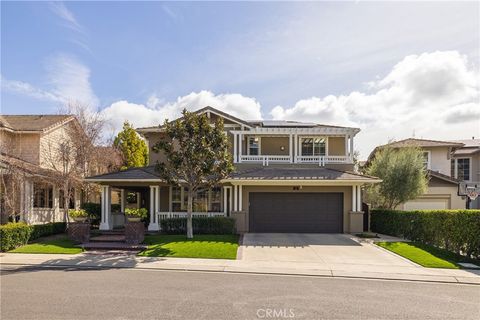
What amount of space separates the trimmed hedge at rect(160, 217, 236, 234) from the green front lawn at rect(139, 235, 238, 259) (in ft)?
3.38

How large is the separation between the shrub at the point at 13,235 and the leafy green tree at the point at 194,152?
631cm

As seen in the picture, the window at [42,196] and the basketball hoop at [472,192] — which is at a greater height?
the basketball hoop at [472,192]

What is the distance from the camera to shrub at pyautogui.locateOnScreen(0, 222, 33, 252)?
13.9m

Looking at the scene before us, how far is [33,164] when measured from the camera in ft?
72.3

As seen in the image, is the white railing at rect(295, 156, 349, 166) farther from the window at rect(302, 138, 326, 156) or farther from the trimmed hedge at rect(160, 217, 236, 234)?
the trimmed hedge at rect(160, 217, 236, 234)

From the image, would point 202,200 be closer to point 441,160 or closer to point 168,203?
point 168,203

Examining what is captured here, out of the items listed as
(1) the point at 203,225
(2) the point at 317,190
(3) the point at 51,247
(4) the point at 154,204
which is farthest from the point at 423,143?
(3) the point at 51,247

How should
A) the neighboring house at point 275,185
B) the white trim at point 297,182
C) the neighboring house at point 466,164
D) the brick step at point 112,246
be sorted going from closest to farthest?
the brick step at point 112,246, the white trim at point 297,182, the neighboring house at point 275,185, the neighboring house at point 466,164

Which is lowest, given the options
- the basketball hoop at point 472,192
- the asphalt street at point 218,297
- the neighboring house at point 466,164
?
the asphalt street at point 218,297

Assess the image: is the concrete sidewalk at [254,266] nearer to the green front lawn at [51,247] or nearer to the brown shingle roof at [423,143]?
the green front lawn at [51,247]

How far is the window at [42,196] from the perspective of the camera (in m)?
21.3

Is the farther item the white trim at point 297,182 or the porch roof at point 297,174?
the porch roof at point 297,174
